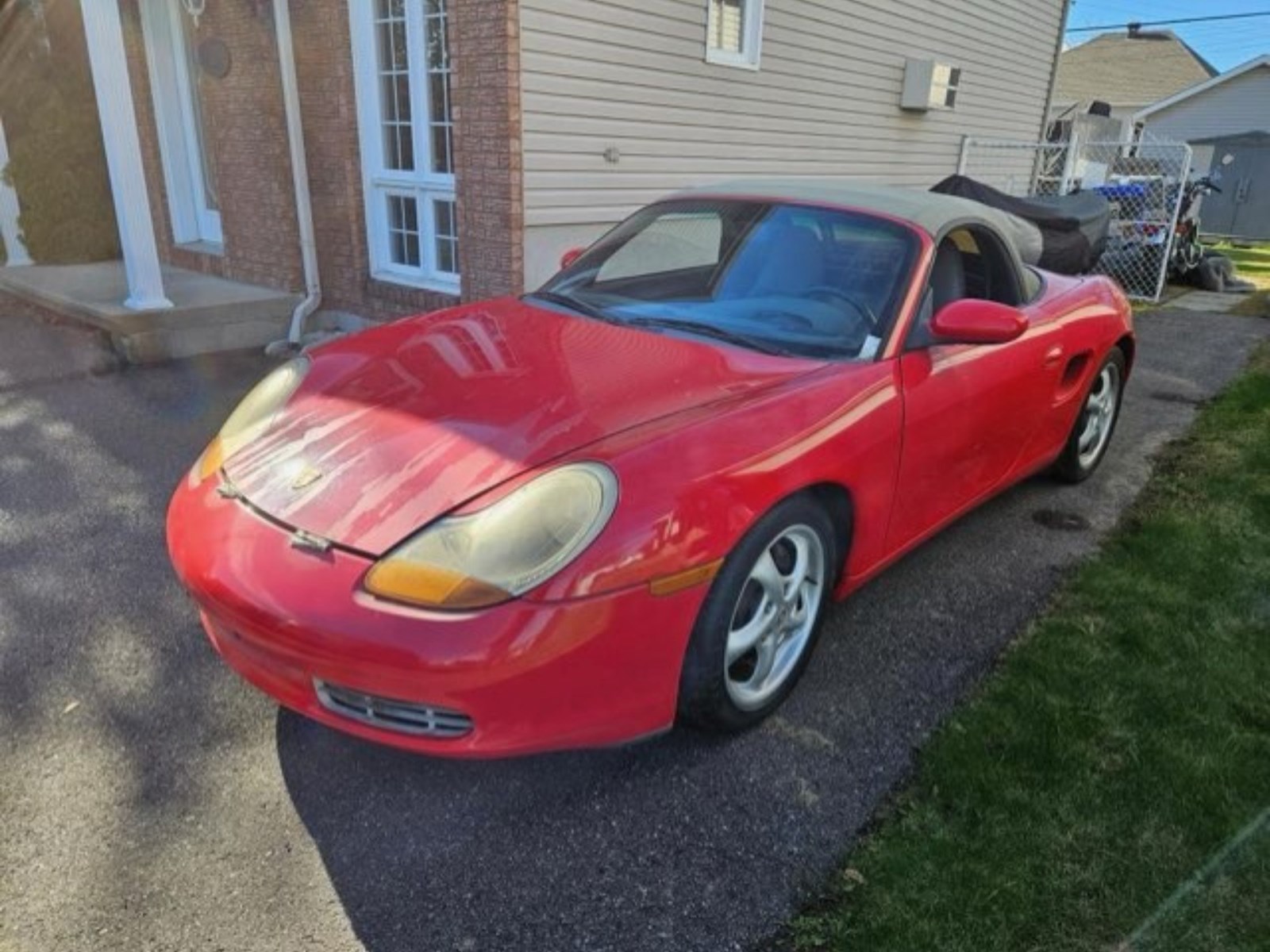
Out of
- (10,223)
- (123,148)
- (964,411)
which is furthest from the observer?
(10,223)

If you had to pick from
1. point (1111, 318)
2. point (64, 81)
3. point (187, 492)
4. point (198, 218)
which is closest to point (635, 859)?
point (187, 492)

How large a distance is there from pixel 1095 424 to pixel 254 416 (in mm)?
3871

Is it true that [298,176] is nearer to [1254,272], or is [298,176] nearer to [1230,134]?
[1254,272]

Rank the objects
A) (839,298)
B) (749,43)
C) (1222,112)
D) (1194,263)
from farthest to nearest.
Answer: (1222,112) < (1194,263) < (749,43) < (839,298)

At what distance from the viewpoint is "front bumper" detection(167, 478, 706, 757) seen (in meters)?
1.86

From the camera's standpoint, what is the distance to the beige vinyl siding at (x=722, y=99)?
6137 mm

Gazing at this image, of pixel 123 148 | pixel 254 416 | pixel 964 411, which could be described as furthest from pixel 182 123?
pixel 964 411

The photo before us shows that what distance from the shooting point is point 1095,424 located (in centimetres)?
441

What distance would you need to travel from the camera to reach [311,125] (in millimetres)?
7004

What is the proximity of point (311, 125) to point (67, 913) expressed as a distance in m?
6.47

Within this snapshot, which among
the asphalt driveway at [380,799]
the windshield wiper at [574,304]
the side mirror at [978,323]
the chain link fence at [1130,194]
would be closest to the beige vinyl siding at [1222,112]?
the chain link fence at [1130,194]

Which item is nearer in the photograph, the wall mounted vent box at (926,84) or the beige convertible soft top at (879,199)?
the beige convertible soft top at (879,199)

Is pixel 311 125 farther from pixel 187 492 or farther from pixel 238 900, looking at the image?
pixel 238 900

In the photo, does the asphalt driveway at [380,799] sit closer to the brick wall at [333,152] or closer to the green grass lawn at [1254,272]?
the brick wall at [333,152]
